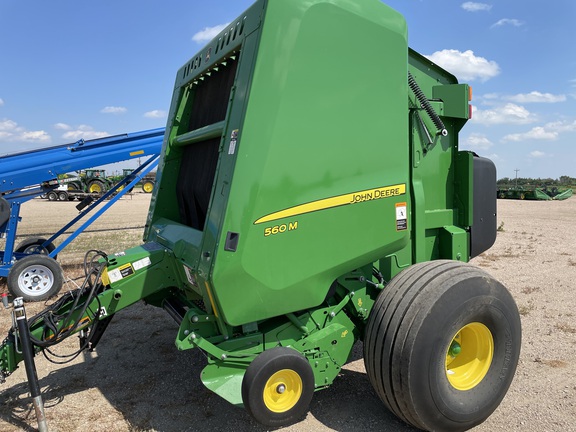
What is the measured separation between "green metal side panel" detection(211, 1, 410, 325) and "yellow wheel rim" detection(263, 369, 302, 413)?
363mm

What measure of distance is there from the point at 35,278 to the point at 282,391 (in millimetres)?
5109

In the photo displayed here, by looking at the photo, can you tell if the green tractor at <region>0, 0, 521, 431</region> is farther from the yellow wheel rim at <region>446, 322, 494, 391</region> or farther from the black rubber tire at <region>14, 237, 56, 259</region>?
→ the black rubber tire at <region>14, 237, 56, 259</region>

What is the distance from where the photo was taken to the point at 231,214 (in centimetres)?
251

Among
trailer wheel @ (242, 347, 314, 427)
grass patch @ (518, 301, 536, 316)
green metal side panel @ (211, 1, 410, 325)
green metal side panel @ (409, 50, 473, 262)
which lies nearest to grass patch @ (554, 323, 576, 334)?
grass patch @ (518, 301, 536, 316)

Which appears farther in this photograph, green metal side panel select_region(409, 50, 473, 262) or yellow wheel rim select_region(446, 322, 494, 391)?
green metal side panel select_region(409, 50, 473, 262)

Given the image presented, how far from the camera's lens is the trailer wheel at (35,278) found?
20.3 feet

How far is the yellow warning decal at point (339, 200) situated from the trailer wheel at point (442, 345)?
54 centimetres

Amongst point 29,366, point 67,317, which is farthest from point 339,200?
point 29,366

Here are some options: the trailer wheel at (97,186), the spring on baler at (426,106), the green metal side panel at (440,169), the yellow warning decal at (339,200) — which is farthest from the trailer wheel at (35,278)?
the trailer wheel at (97,186)

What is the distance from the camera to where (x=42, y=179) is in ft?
21.9

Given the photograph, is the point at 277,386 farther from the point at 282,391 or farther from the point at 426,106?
the point at 426,106

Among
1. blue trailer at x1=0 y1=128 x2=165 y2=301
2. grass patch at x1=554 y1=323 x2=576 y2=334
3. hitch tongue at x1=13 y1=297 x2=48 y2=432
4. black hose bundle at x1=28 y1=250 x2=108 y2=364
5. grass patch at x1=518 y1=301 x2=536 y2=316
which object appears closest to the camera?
hitch tongue at x1=13 y1=297 x2=48 y2=432

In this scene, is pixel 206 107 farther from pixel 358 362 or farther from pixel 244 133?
pixel 358 362

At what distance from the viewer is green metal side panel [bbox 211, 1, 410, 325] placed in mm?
2549
